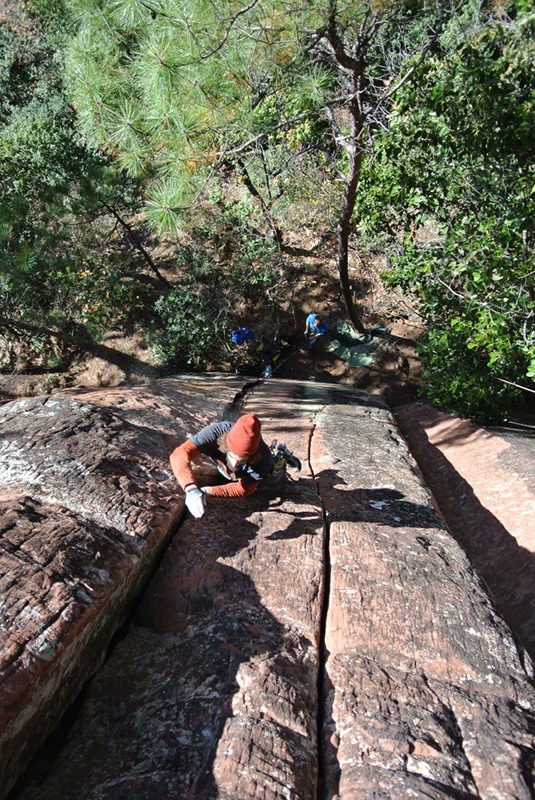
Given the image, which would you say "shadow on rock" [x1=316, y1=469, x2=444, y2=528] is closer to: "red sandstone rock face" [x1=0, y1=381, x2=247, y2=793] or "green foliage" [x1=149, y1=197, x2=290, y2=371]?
"red sandstone rock face" [x1=0, y1=381, x2=247, y2=793]

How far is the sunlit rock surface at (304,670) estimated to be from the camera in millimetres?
2502

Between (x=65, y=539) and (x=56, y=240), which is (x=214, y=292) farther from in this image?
(x=65, y=539)

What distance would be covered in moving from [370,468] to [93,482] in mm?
2540

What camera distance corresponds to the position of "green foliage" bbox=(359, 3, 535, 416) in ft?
16.3

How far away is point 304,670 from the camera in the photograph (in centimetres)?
305

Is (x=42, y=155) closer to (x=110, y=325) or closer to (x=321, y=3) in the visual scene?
(x=110, y=325)

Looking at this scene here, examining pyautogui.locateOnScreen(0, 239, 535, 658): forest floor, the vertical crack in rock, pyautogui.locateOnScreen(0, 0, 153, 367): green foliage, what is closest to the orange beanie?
the vertical crack in rock

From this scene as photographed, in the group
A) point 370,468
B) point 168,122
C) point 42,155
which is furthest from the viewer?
point 42,155

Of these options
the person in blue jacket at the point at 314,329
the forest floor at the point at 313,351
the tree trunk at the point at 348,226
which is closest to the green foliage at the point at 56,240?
the forest floor at the point at 313,351

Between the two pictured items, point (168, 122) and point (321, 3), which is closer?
point (321, 3)

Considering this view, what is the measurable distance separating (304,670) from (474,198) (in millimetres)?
4872

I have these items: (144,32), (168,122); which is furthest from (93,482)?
(144,32)

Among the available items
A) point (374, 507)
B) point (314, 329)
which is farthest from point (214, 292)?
point (374, 507)

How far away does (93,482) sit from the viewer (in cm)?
364
